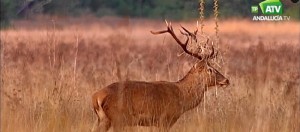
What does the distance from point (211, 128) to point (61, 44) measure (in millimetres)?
2978

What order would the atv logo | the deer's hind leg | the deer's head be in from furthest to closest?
the atv logo < the deer's head < the deer's hind leg

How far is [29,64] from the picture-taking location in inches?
300

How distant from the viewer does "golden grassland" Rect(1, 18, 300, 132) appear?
5457 millimetres

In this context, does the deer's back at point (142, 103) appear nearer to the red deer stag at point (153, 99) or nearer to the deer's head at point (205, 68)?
the red deer stag at point (153, 99)

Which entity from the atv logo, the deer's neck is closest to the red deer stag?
the deer's neck

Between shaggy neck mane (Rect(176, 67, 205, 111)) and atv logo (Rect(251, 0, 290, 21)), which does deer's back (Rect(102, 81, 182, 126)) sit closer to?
shaggy neck mane (Rect(176, 67, 205, 111))

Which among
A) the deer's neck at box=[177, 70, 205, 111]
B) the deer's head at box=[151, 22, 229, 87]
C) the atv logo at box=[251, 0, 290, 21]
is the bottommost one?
the deer's neck at box=[177, 70, 205, 111]

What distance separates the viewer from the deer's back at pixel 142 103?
5730 mm

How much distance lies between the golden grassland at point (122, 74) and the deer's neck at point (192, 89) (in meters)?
0.06

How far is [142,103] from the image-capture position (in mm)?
5941

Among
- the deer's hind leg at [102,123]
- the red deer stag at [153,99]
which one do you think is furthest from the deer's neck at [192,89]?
the deer's hind leg at [102,123]

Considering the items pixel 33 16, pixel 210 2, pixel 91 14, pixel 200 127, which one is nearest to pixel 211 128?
pixel 200 127

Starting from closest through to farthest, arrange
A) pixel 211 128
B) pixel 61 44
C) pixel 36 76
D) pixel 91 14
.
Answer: pixel 211 128
pixel 36 76
pixel 61 44
pixel 91 14

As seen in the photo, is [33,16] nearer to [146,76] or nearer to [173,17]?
[146,76]
